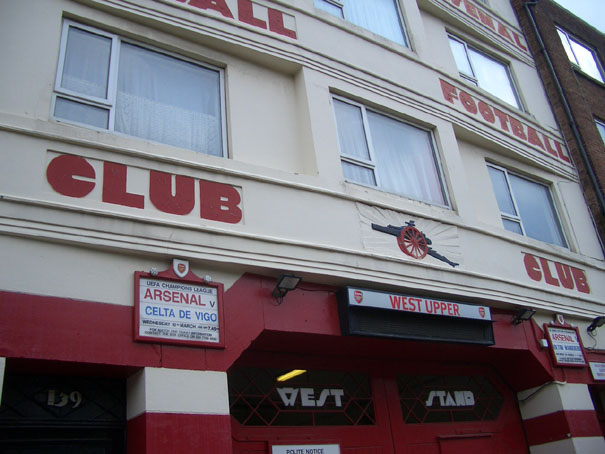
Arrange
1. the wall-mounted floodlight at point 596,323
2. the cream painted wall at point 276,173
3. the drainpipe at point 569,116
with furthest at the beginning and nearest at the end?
1. the drainpipe at point 569,116
2. the wall-mounted floodlight at point 596,323
3. the cream painted wall at point 276,173

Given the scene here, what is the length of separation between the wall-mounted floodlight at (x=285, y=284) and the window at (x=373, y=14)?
5178 mm

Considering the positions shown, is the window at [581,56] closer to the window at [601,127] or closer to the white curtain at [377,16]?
the window at [601,127]

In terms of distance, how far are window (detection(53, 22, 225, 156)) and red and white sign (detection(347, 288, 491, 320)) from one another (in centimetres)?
244

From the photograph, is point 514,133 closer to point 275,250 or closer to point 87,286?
point 275,250

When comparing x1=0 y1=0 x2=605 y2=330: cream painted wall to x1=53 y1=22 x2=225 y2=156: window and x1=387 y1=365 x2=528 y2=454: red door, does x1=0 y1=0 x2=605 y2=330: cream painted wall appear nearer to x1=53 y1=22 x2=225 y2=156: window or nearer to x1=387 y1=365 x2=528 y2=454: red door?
x1=53 y1=22 x2=225 y2=156: window

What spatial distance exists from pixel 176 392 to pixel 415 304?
328 centimetres

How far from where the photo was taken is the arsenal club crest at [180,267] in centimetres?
593

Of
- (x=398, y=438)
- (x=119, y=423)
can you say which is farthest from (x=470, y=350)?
(x=119, y=423)

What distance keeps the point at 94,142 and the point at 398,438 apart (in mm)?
5284

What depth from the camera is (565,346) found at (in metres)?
9.28

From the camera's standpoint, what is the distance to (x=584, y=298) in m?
10.1

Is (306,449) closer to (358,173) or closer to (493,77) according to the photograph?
(358,173)

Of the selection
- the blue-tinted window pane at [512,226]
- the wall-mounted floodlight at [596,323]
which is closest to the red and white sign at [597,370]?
the wall-mounted floodlight at [596,323]

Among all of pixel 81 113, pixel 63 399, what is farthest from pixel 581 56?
pixel 63 399
